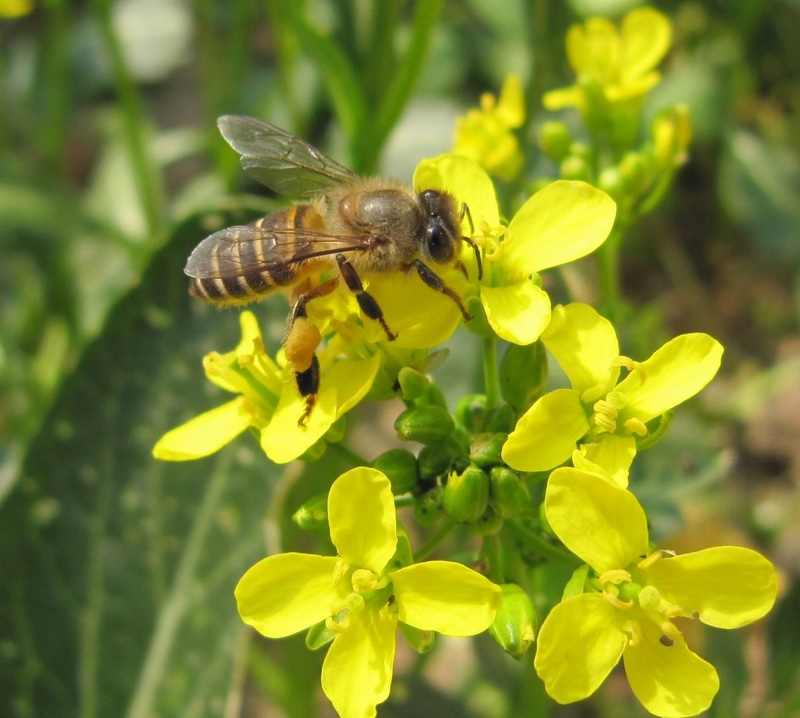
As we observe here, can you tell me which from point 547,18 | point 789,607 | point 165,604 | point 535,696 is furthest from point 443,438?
point 547,18

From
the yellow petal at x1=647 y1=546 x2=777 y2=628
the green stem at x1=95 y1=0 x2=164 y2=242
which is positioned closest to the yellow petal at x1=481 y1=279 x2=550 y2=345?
the yellow petal at x1=647 y1=546 x2=777 y2=628

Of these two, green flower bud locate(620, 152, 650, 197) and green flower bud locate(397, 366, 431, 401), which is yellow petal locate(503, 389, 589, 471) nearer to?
green flower bud locate(397, 366, 431, 401)

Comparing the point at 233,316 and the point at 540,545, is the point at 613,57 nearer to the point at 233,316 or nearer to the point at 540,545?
the point at 233,316

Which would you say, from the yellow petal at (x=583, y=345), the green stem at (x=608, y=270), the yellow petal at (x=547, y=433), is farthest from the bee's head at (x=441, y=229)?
the green stem at (x=608, y=270)

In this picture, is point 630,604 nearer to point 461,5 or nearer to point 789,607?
point 789,607

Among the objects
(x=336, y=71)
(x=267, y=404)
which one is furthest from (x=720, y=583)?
(x=336, y=71)
